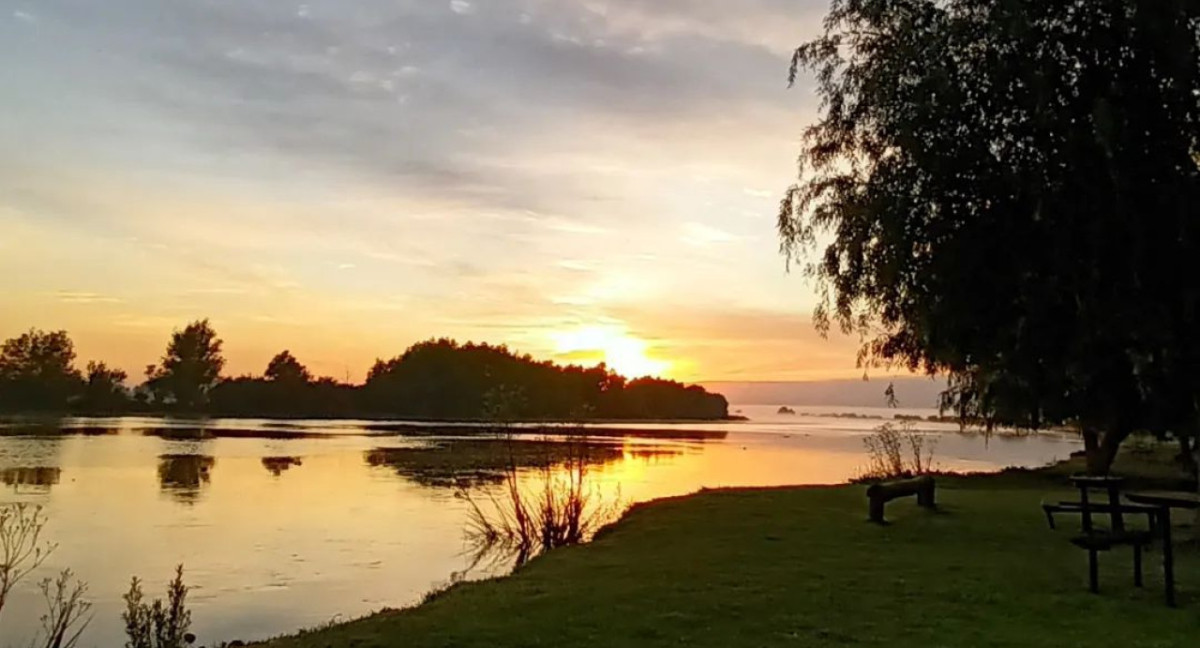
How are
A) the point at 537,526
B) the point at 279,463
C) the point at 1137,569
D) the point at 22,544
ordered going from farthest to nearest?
1. the point at 279,463
2. the point at 537,526
3. the point at 22,544
4. the point at 1137,569

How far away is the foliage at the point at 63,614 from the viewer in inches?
330

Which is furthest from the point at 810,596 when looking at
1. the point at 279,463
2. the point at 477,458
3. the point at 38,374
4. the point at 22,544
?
the point at 38,374

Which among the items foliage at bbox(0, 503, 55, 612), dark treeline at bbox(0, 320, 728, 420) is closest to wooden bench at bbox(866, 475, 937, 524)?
foliage at bbox(0, 503, 55, 612)

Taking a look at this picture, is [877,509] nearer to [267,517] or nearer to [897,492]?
[897,492]

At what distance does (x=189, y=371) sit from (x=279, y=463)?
82.8m

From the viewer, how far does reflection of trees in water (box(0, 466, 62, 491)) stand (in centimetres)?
2241

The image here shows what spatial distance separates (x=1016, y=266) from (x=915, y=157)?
1.68 meters

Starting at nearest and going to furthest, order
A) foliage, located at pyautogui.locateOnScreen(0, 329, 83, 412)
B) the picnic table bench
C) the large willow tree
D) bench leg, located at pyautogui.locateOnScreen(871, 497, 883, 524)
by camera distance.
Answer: the picnic table bench → the large willow tree → bench leg, located at pyautogui.locateOnScreen(871, 497, 883, 524) → foliage, located at pyautogui.locateOnScreen(0, 329, 83, 412)

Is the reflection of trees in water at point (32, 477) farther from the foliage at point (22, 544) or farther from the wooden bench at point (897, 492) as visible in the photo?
the wooden bench at point (897, 492)

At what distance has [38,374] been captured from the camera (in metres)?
95.4

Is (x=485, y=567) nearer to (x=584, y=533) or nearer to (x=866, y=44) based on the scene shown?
(x=584, y=533)

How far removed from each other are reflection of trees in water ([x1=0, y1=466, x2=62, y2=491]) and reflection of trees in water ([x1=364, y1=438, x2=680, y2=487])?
27.7 feet

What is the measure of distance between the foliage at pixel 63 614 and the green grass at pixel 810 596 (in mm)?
2252

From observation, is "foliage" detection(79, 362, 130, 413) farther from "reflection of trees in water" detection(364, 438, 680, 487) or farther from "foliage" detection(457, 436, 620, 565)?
"foliage" detection(457, 436, 620, 565)
